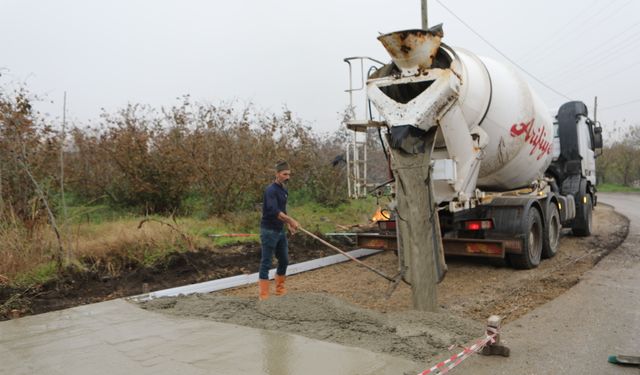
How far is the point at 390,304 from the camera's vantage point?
582cm

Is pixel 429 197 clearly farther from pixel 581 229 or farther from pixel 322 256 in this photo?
pixel 581 229

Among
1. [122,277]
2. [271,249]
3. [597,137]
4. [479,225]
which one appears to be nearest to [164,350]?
[271,249]

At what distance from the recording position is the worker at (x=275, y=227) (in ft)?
19.2

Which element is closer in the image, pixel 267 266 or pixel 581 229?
pixel 267 266

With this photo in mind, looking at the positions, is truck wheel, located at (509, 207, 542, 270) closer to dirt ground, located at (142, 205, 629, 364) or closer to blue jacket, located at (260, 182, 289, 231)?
dirt ground, located at (142, 205, 629, 364)

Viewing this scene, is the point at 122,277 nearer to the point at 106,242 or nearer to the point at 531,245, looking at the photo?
the point at 106,242

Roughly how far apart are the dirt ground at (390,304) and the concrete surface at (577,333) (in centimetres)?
27

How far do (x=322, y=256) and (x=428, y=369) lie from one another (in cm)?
574

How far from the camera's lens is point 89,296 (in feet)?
20.1

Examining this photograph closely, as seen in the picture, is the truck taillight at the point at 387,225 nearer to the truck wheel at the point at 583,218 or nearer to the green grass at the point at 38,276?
the green grass at the point at 38,276

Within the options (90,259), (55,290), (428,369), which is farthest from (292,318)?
(90,259)

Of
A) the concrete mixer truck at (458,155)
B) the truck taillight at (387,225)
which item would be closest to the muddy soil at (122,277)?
the truck taillight at (387,225)

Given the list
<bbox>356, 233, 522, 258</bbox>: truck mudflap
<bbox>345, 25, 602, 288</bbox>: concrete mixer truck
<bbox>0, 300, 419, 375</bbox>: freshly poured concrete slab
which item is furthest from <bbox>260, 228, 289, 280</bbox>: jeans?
<bbox>356, 233, 522, 258</bbox>: truck mudflap

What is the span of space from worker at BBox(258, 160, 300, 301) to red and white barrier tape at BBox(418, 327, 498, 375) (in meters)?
2.63
